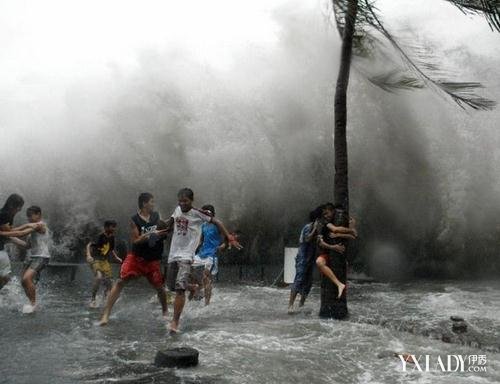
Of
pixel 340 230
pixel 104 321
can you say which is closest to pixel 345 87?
pixel 340 230

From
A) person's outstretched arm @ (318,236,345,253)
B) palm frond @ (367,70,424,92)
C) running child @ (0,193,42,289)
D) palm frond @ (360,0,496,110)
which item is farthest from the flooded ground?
palm frond @ (367,70,424,92)

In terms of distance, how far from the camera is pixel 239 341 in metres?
5.57

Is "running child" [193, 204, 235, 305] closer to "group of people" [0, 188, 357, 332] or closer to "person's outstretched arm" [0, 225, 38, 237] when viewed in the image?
"group of people" [0, 188, 357, 332]

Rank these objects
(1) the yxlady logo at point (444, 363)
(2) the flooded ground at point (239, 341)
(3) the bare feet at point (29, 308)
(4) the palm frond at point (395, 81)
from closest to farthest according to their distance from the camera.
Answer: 1. (2) the flooded ground at point (239, 341)
2. (1) the yxlady logo at point (444, 363)
3. (3) the bare feet at point (29, 308)
4. (4) the palm frond at point (395, 81)

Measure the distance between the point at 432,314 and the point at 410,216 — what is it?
22.8ft

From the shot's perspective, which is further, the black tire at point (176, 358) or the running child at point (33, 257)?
the running child at point (33, 257)

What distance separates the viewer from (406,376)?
4.34 meters

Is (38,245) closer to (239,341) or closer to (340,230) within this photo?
(239,341)

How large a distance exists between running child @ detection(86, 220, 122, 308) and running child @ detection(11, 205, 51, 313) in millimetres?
794

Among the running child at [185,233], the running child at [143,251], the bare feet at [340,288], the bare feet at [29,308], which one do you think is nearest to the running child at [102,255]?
the bare feet at [29,308]

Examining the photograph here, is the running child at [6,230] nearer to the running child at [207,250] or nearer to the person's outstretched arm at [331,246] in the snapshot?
the running child at [207,250]

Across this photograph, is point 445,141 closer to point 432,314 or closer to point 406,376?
point 432,314

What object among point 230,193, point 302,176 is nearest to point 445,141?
point 302,176

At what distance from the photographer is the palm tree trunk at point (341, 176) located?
23.5ft
